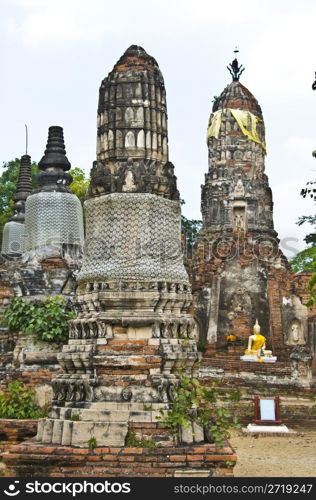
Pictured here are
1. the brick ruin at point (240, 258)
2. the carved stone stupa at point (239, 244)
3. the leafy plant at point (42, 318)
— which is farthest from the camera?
the carved stone stupa at point (239, 244)

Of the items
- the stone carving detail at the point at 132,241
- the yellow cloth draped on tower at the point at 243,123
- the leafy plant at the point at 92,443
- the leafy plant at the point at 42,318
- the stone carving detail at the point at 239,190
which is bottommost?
the leafy plant at the point at 92,443

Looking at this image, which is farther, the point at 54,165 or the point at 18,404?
the point at 54,165

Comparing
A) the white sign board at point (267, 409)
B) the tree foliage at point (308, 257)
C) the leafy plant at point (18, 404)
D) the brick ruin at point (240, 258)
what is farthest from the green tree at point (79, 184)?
the leafy plant at point (18, 404)

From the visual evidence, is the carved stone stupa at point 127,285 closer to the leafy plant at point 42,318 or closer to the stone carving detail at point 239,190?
the leafy plant at point 42,318

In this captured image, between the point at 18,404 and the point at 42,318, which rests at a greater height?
the point at 42,318

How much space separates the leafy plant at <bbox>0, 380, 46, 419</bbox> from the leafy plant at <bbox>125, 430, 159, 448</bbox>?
98.0 inches

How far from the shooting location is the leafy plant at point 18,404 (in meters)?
8.25

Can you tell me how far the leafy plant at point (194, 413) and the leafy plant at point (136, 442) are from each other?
0.21m

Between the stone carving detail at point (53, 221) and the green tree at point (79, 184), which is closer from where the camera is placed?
the stone carving detail at point (53, 221)

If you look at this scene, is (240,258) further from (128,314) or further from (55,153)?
(128,314)

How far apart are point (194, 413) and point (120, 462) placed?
892 mm

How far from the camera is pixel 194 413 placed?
637cm

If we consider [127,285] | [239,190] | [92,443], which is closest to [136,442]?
[92,443]
